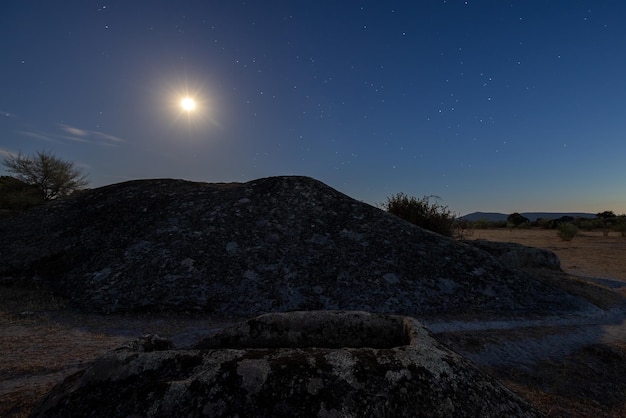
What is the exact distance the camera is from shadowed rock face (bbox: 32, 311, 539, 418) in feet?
4.34

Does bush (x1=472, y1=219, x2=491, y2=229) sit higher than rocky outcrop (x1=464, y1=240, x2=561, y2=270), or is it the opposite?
bush (x1=472, y1=219, x2=491, y2=229)

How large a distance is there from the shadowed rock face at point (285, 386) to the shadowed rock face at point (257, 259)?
3.58 m

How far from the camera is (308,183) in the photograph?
7.85m

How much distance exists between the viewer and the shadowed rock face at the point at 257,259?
5273 mm

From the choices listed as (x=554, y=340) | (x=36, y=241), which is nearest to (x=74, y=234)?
(x=36, y=241)

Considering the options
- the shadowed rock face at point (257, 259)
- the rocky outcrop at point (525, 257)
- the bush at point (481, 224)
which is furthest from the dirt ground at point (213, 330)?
the bush at point (481, 224)

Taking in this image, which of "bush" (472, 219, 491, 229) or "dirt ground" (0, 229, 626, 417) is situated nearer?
"dirt ground" (0, 229, 626, 417)

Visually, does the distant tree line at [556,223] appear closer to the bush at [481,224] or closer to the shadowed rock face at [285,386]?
the bush at [481,224]

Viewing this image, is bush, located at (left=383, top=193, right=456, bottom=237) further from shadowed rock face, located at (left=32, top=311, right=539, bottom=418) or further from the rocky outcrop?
shadowed rock face, located at (left=32, top=311, right=539, bottom=418)

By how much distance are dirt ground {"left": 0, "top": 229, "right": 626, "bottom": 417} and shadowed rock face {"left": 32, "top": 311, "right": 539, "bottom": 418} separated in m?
1.52

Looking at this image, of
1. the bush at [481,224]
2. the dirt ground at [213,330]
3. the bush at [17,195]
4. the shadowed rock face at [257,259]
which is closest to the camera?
the dirt ground at [213,330]

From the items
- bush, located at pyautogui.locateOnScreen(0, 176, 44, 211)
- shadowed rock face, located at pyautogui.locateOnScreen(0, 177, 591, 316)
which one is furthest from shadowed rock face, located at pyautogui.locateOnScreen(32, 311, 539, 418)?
bush, located at pyautogui.locateOnScreen(0, 176, 44, 211)

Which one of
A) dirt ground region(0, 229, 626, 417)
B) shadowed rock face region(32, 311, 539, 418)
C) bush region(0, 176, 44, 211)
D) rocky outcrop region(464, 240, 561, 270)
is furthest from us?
bush region(0, 176, 44, 211)

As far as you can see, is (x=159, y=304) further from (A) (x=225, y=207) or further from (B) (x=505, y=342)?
(B) (x=505, y=342)
